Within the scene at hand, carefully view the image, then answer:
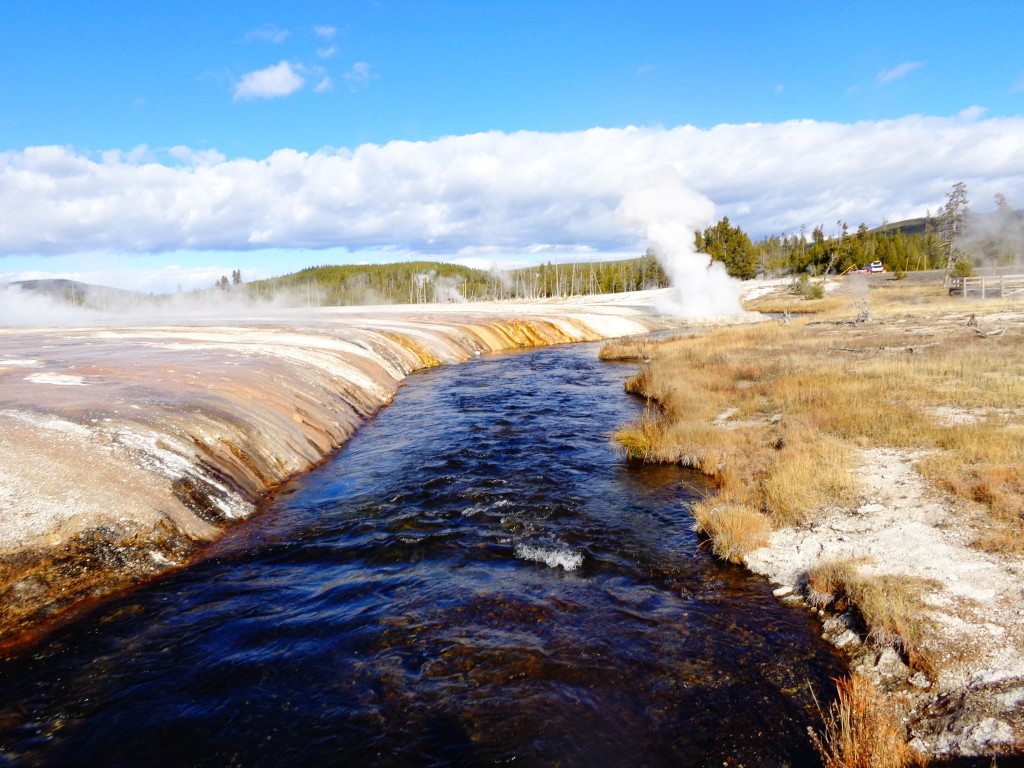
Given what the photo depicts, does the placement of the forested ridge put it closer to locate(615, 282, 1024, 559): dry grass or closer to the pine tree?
the pine tree

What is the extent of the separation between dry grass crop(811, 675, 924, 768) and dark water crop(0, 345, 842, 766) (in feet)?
0.78

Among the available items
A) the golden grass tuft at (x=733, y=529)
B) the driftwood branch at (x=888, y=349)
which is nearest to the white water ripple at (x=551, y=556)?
the golden grass tuft at (x=733, y=529)

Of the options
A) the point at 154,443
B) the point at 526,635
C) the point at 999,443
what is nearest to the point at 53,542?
the point at 154,443

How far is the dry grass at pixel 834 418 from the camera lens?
27.5 feet

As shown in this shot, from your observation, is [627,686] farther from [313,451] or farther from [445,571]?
[313,451]

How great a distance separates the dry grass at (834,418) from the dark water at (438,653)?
6.24 feet

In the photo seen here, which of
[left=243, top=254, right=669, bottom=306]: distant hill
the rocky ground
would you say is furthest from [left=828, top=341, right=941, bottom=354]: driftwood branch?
[left=243, top=254, right=669, bottom=306]: distant hill

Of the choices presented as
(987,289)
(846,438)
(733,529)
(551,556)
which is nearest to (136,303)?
(551,556)

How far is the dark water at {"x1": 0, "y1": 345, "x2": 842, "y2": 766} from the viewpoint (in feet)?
15.1

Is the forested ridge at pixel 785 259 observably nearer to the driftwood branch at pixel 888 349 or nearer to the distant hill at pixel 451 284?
the distant hill at pixel 451 284

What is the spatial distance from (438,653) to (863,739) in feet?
12.1

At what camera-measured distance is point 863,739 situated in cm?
416

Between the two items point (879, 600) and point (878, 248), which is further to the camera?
point (878, 248)

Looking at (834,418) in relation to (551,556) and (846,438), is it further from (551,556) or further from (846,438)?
(551,556)
